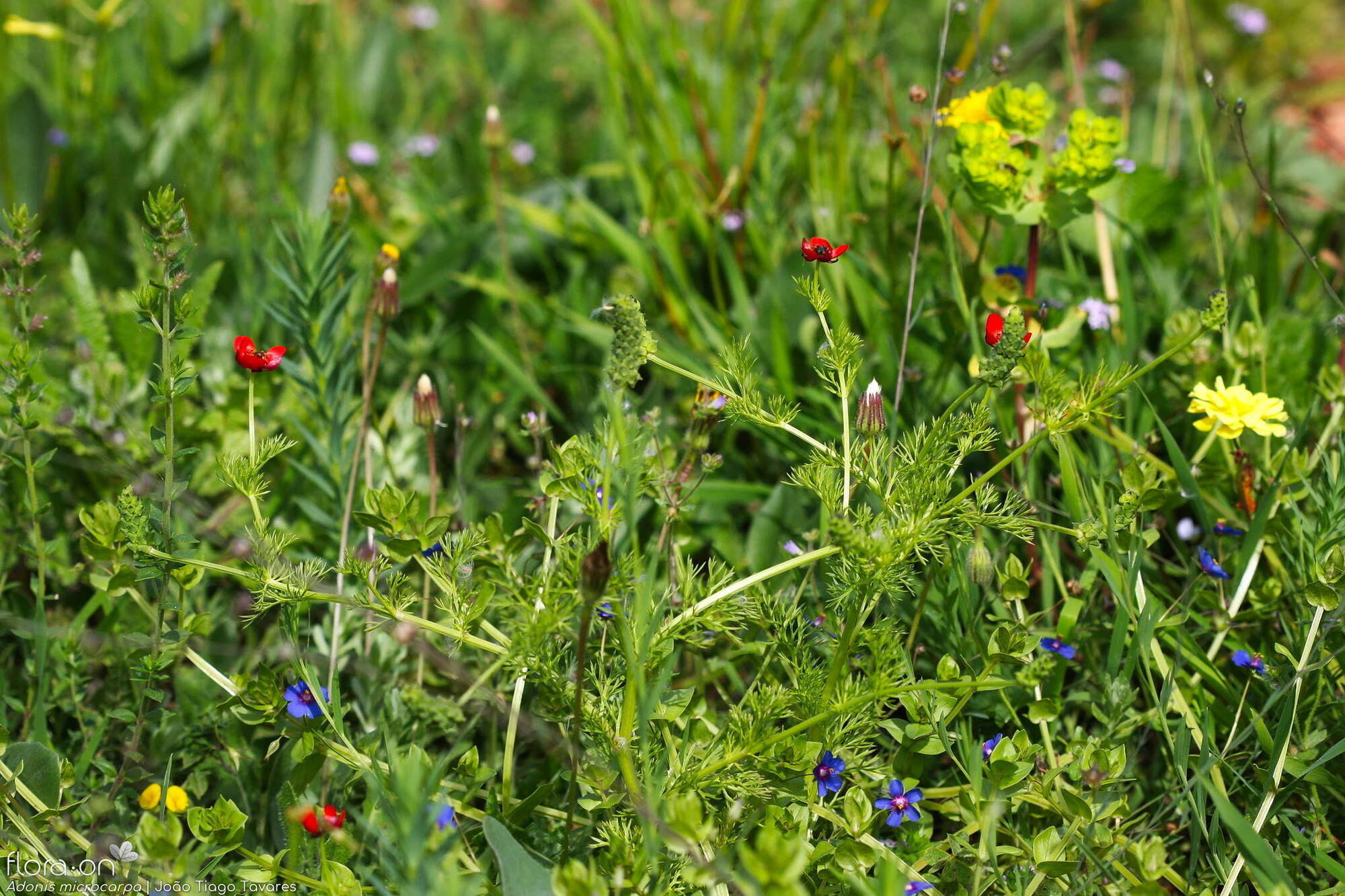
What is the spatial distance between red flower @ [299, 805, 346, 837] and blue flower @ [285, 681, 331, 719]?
103 millimetres

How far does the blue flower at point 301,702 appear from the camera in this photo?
117 centimetres

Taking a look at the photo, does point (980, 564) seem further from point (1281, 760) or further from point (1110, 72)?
point (1110, 72)

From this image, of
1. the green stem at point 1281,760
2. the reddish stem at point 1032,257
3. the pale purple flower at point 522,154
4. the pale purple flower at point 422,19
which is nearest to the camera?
the green stem at point 1281,760

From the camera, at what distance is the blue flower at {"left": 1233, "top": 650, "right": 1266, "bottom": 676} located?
1265 mm

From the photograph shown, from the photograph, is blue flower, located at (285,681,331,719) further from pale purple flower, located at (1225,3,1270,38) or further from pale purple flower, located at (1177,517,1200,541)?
pale purple flower, located at (1225,3,1270,38)

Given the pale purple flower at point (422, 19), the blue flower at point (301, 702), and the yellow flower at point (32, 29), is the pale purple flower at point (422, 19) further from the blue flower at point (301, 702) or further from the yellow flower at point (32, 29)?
the blue flower at point (301, 702)

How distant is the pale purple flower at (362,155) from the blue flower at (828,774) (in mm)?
1829

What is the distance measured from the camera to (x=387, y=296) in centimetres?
144

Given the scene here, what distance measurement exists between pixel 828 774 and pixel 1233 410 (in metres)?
0.62

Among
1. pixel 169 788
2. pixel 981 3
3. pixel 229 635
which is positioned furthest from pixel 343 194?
pixel 981 3

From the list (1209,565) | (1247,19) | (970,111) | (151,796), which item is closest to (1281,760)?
(1209,565)

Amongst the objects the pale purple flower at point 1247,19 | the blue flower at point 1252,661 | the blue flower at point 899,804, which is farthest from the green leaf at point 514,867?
the pale purple flower at point 1247,19

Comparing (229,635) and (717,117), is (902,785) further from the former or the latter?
(717,117)

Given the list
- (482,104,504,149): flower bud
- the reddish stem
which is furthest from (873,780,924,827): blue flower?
(482,104,504,149): flower bud
